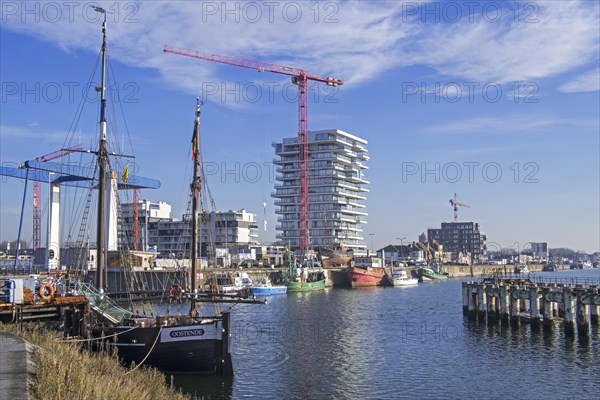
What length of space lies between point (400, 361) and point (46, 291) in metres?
21.7

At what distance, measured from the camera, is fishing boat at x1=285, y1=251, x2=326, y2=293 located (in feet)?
363

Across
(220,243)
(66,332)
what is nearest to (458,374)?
(66,332)

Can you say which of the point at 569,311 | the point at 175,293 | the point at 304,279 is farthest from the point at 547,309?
the point at 304,279

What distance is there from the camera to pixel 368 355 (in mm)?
41500

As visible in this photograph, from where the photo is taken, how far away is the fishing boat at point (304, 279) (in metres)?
110

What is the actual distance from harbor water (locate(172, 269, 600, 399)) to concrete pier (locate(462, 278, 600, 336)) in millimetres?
1106

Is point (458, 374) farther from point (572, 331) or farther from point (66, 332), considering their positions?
point (66, 332)

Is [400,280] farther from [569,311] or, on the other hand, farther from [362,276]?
[569,311]

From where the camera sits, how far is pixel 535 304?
52281 mm

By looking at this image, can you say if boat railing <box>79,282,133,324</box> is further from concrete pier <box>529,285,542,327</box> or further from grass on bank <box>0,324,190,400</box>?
concrete pier <box>529,285,542,327</box>

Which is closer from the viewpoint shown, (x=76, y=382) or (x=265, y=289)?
(x=76, y=382)

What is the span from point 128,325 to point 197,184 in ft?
38.6

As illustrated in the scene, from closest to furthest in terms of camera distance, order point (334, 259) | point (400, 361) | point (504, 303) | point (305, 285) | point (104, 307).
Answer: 1. point (104, 307)
2. point (400, 361)
3. point (504, 303)
4. point (305, 285)
5. point (334, 259)

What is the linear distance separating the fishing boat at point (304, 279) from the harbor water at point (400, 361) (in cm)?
4682
